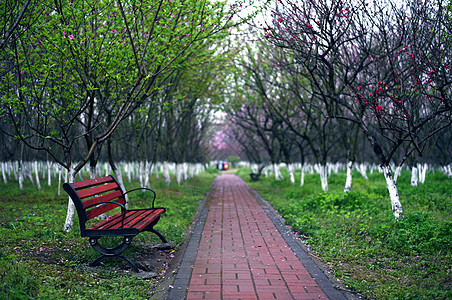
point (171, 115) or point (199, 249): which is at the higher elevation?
point (171, 115)

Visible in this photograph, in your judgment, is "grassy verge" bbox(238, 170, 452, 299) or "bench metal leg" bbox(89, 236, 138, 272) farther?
"bench metal leg" bbox(89, 236, 138, 272)

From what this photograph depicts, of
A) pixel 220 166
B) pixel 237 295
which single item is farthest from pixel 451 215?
pixel 220 166

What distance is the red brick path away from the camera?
4152 mm

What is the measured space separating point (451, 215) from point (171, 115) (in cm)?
1501

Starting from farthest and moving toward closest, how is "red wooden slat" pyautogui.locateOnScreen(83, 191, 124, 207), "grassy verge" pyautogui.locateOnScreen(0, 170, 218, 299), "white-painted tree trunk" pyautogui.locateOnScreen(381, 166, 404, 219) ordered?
"white-painted tree trunk" pyautogui.locateOnScreen(381, 166, 404, 219)
"red wooden slat" pyautogui.locateOnScreen(83, 191, 124, 207)
"grassy verge" pyautogui.locateOnScreen(0, 170, 218, 299)

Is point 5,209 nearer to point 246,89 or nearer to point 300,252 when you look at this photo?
point 300,252

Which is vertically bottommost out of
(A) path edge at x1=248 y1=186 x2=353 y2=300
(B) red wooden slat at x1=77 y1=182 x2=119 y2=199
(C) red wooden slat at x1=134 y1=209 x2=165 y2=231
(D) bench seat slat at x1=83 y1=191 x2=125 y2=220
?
(A) path edge at x1=248 y1=186 x2=353 y2=300

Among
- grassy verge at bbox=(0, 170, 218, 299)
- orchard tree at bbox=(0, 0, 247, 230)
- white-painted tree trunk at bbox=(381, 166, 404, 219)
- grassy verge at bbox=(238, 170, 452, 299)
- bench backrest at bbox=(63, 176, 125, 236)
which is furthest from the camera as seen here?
white-painted tree trunk at bbox=(381, 166, 404, 219)

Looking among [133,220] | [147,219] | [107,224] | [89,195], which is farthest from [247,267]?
[89,195]

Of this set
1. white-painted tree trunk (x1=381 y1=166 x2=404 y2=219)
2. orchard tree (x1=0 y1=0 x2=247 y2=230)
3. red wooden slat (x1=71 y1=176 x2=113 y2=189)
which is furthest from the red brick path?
orchard tree (x1=0 y1=0 x2=247 y2=230)

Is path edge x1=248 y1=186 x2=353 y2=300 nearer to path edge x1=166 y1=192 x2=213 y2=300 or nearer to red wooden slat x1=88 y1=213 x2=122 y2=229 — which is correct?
path edge x1=166 y1=192 x2=213 y2=300

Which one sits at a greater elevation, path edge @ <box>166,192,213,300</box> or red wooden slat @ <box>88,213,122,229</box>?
red wooden slat @ <box>88,213,122,229</box>

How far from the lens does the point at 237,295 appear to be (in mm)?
4043

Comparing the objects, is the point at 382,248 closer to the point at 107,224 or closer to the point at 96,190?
the point at 107,224
